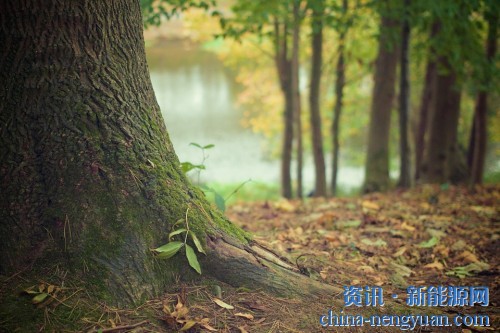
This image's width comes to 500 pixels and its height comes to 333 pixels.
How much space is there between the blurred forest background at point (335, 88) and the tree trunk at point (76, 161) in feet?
2.20

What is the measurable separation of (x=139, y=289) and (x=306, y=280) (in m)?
0.99

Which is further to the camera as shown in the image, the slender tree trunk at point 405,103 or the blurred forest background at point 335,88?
the slender tree trunk at point 405,103

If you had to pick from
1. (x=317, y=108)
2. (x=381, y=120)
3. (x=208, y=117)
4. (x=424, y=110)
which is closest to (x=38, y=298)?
(x=381, y=120)

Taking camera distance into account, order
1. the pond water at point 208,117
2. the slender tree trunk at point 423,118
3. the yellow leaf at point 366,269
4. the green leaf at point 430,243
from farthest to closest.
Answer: the pond water at point 208,117 < the slender tree trunk at point 423,118 < the green leaf at point 430,243 < the yellow leaf at point 366,269

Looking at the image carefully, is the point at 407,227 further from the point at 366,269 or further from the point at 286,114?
the point at 286,114

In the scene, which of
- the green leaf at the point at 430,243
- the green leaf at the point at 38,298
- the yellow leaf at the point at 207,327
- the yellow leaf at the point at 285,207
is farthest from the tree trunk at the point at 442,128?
the green leaf at the point at 38,298

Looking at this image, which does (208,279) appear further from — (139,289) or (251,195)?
(251,195)

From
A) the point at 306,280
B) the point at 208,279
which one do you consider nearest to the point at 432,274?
the point at 306,280

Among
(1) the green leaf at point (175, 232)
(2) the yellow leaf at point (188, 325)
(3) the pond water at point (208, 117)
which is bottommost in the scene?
(3) the pond water at point (208, 117)

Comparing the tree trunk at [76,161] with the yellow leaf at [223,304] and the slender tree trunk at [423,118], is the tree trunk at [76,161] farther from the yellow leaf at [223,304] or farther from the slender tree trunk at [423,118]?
the slender tree trunk at [423,118]

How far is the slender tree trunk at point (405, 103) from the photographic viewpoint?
6.84 m

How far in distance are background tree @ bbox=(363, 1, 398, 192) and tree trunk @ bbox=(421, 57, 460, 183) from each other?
3.30 ft

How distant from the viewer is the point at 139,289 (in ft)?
8.14

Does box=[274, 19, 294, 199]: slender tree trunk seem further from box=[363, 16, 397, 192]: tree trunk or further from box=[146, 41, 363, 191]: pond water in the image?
box=[146, 41, 363, 191]: pond water
